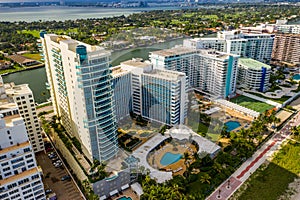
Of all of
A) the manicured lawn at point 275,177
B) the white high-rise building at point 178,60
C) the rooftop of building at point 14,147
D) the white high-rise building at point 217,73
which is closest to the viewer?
the rooftop of building at point 14,147

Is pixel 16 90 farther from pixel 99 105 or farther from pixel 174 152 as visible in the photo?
pixel 174 152

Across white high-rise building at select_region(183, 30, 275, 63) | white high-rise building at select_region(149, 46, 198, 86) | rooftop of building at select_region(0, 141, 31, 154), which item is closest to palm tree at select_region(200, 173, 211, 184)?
rooftop of building at select_region(0, 141, 31, 154)

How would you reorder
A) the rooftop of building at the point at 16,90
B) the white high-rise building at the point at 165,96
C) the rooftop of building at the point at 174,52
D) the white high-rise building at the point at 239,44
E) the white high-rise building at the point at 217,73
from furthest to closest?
1. the white high-rise building at the point at 239,44
2. the white high-rise building at the point at 217,73
3. the rooftop of building at the point at 174,52
4. the white high-rise building at the point at 165,96
5. the rooftop of building at the point at 16,90

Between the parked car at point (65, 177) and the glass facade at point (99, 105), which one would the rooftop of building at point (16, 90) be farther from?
the parked car at point (65, 177)

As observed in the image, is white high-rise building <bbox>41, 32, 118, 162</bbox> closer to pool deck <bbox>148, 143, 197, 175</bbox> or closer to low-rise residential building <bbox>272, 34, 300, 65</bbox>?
pool deck <bbox>148, 143, 197, 175</bbox>

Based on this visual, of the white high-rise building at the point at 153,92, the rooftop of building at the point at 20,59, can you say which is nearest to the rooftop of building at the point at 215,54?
the white high-rise building at the point at 153,92

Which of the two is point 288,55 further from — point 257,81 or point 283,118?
point 283,118

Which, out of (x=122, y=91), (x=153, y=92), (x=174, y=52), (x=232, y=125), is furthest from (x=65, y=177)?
(x=174, y=52)
